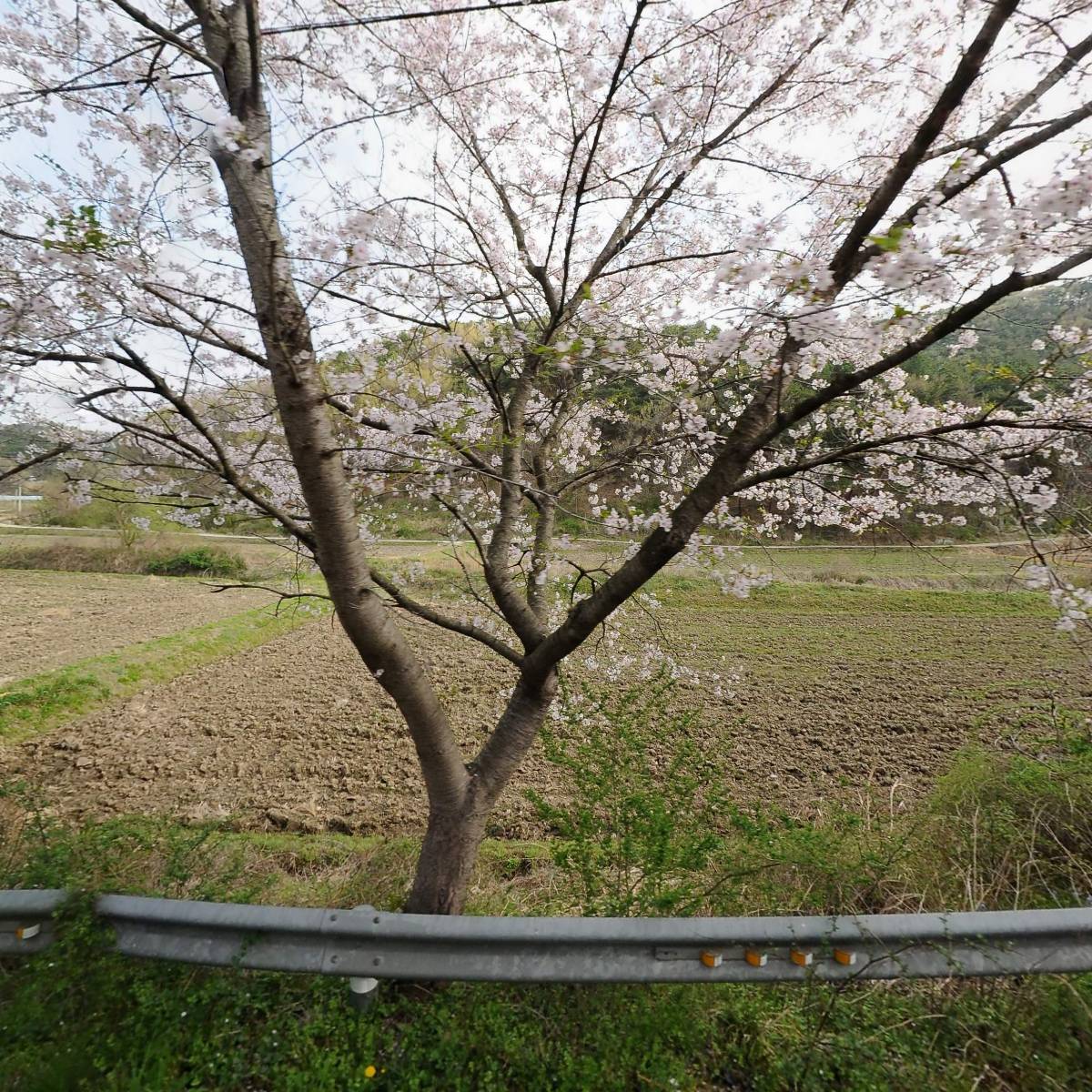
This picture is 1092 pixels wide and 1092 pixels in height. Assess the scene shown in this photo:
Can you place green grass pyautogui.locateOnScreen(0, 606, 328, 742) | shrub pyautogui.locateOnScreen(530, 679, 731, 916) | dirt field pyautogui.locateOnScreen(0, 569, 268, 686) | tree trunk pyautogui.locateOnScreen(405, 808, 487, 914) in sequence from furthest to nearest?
dirt field pyautogui.locateOnScreen(0, 569, 268, 686), green grass pyautogui.locateOnScreen(0, 606, 328, 742), shrub pyautogui.locateOnScreen(530, 679, 731, 916), tree trunk pyautogui.locateOnScreen(405, 808, 487, 914)

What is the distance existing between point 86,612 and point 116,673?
6683 millimetres

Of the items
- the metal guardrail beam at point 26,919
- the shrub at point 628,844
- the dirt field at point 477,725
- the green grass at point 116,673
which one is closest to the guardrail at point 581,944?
the metal guardrail beam at point 26,919

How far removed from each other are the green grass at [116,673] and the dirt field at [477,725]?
39 cm

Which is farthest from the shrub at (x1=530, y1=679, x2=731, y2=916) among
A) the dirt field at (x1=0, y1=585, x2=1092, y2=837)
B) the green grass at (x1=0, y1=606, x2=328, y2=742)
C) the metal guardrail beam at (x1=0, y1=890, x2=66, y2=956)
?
the green grass at (x1=0, y1=606, x2=328, y2=742)

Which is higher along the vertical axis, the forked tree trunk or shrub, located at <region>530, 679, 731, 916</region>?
the forked tree trunk

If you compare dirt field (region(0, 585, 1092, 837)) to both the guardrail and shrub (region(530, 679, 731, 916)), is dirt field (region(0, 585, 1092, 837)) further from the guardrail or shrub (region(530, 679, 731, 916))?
the guardrail

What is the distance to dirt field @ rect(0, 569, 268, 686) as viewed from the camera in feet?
34.7

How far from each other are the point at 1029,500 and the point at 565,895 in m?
3.11

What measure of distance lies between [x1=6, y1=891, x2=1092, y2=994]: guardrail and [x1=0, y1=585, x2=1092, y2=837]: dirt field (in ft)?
8.47

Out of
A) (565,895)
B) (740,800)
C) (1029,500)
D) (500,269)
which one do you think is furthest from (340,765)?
(1029,500)

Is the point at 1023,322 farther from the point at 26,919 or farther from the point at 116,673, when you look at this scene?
the point at 116,673

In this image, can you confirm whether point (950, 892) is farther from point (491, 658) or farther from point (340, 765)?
point (491, 658)

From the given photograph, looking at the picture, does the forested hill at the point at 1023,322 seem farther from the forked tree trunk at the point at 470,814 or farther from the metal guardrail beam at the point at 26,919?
the metal guardrail beam at the point at 26,919

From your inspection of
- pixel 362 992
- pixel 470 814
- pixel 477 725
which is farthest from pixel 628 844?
pixel 477 725
